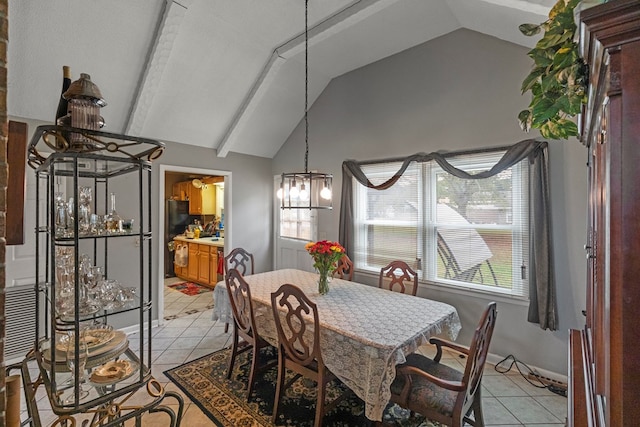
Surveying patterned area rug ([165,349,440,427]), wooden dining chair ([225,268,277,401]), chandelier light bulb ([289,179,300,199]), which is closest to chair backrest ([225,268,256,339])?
wooden dining chair ([225,268,277,401])

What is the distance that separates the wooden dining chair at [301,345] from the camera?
189 centimetres

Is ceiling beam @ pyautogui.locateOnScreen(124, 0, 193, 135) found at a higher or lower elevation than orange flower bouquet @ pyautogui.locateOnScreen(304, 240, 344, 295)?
higher

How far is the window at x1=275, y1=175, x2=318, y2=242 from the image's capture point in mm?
4734

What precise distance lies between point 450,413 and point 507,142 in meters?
2.46

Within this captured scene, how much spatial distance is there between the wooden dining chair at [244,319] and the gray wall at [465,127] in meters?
1.91

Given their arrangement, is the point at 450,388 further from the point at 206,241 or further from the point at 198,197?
the point at 198,197

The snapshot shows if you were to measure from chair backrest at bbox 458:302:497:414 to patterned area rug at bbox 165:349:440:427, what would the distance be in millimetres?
620

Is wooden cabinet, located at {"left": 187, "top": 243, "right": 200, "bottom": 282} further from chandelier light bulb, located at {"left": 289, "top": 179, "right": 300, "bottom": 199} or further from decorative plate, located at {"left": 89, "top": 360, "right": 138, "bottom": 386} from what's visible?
decorative plate, located at {"left": 89, "top": 360, "right": 138, "bottom": 386}

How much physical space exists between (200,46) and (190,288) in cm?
432

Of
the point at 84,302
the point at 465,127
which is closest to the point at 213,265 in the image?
the point at 84,302

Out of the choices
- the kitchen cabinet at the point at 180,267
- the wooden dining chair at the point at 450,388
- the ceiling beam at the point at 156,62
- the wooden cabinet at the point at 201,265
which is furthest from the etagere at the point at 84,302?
the kitchen cabinet at the point at 180,267

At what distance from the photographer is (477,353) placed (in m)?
1.61

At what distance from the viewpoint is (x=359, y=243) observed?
13.4ft

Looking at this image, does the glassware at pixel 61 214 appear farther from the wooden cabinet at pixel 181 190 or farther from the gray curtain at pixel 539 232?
the wooden cabinet at pixel 181 190
